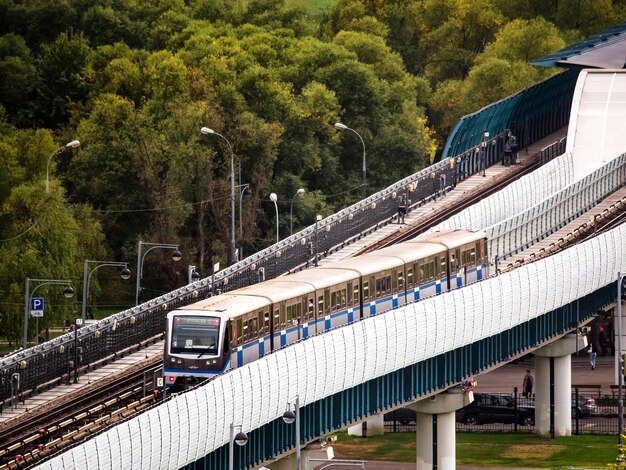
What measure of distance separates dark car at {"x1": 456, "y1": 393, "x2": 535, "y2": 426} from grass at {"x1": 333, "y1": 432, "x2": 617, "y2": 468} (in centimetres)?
185

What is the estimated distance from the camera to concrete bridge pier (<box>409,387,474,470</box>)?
102688 mm

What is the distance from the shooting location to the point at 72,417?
82.4 meters

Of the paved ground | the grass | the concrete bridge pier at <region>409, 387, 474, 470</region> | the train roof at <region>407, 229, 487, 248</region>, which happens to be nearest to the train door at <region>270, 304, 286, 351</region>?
the concrete bridge pier at <region>409, 387, 474, 470</region>

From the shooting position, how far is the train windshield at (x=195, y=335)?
82.2 metres

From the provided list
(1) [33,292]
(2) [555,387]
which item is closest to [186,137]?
(1) [33,292]

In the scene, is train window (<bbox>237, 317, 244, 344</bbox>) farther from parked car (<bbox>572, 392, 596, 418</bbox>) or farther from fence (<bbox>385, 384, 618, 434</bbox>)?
parked car (<bbox>572, 392, 596, 418</bbox>)

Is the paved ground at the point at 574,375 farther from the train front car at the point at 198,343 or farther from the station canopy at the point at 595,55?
the train front car at the point at 198,343

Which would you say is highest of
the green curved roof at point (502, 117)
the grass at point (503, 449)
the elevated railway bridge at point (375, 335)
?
the green curved roof at point (502, 117)

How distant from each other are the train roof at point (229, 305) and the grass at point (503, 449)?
24.9m

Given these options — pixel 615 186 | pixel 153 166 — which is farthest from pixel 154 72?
pixel 615 186

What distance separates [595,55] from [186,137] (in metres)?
36.7

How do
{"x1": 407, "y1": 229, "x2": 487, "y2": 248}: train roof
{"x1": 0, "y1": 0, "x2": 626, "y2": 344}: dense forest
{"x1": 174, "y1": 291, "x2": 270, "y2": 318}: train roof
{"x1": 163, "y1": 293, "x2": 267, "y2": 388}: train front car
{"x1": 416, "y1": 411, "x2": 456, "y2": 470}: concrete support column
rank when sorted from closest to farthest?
{"x1": 163, "y1": 293, "x2": 267, "y2": 388}: train front car, {"x1": 174, "y1": 291, "x2": 270, "y2": 318}: train roof, {"x1": 416, "y1": 411, "x2": 456, "y2": 470}: concrete support column, {"x1": 407, "y1": 229, "x2": 487, "y2": 248}: train roof, {"x1": 0, "y1": 0, "x2": 626, "y2": 344}: dense forest

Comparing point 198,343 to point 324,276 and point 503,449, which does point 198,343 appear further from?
point 503,449

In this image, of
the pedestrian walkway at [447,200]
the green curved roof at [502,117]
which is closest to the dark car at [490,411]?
the pedestrian walkway at [447,200]
